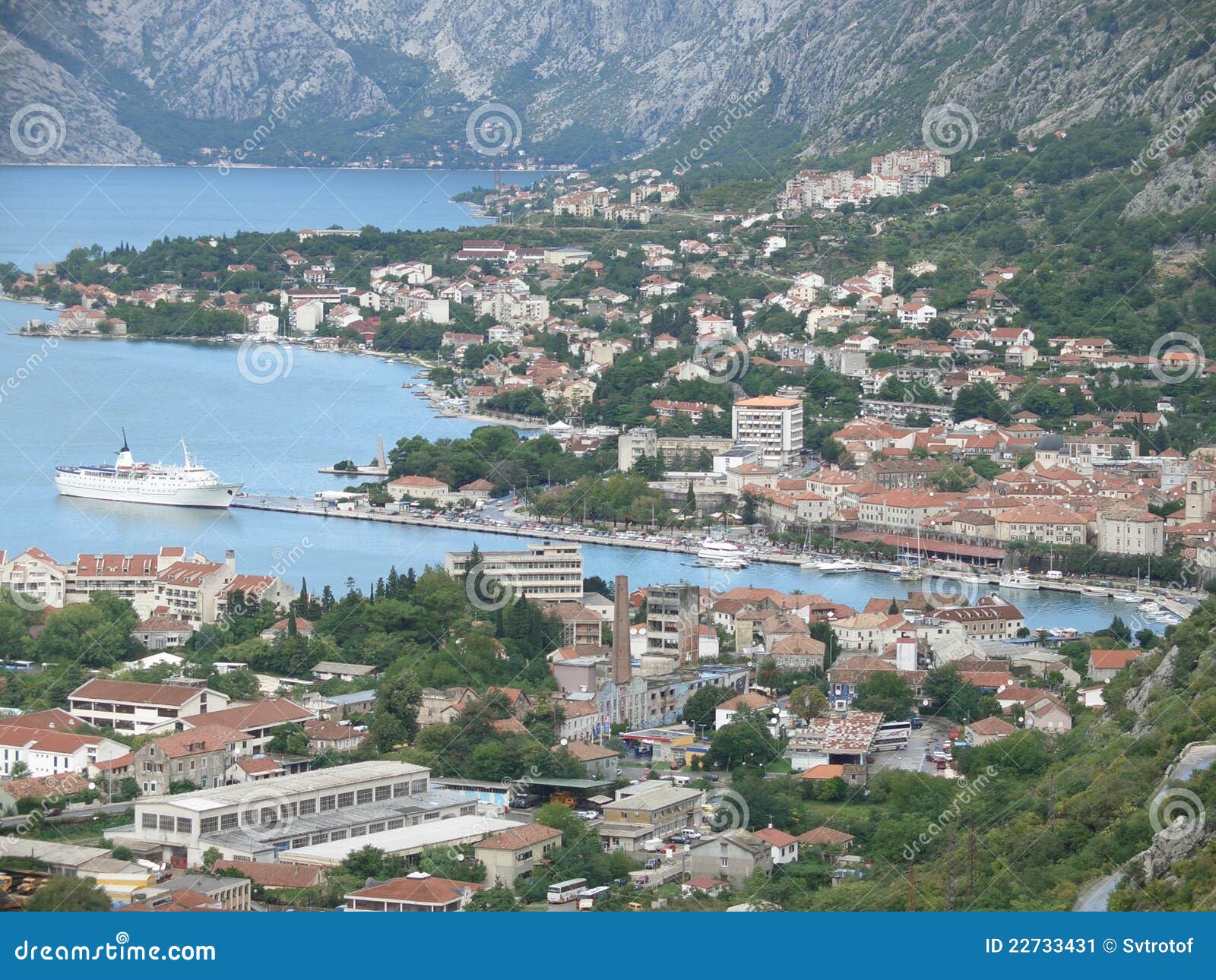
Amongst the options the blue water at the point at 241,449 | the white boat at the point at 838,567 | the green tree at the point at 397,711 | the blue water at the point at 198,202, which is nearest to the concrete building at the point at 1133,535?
the blue water at the point at 241,449

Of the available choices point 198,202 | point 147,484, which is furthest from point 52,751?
point 198,202

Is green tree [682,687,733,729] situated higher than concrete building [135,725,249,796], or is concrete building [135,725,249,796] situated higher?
green tree [682,687,733,729]

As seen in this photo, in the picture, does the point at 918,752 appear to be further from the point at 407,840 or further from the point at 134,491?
the point at 134,491

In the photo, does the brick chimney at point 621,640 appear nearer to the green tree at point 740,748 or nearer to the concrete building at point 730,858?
the green tree at point 740,748

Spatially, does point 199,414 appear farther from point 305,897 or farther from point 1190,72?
point 305,897

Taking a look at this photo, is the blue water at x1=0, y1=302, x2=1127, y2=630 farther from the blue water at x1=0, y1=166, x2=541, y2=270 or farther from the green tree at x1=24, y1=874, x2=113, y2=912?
the blue water at x1=0, y1=166, x2=541, y2=270

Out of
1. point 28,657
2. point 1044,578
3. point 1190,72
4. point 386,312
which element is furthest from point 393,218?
point 28,657

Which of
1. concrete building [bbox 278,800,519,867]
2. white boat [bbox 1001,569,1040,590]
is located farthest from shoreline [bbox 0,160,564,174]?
concrete building [bbox 278,800,519,867]
